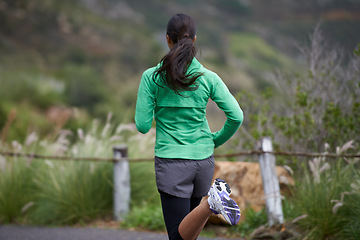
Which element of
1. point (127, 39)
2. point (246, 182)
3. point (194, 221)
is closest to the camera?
point (194, 221)

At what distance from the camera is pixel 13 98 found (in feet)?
57.8

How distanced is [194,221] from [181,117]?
615 millimetres

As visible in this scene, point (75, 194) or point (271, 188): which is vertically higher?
point (271, 188)

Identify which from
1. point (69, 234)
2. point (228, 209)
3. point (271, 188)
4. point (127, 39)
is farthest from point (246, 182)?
point (127, 39)

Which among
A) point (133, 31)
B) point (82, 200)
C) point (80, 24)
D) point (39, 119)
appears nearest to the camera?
point (82, 200)

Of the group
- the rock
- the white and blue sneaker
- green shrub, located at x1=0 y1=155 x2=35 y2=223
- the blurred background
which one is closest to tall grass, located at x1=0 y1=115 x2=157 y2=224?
green shrub, located at x1=0 y1=155 x2=35 y2=223

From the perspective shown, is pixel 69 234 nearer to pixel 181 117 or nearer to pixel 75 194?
pixel 75 194

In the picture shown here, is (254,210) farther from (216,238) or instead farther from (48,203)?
(48,203)

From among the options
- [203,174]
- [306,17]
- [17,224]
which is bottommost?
[17,224]

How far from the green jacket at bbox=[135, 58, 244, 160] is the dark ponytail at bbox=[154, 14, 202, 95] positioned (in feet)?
0.17

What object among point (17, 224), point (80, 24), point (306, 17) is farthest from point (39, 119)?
point (306, 17)

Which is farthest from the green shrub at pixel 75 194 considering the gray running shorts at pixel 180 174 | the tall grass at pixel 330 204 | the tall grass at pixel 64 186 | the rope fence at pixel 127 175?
the gray running shorts at pixel 180 174

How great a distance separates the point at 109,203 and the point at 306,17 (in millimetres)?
60833

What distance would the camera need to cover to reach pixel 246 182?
5.13 meters
